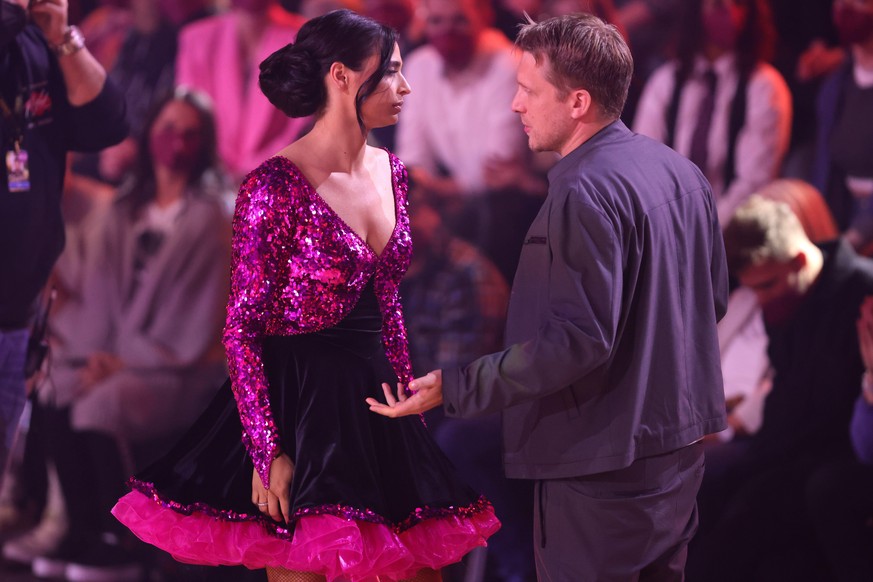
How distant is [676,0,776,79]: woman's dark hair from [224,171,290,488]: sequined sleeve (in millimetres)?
1998

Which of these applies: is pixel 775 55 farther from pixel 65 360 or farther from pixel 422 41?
pixel 65 360

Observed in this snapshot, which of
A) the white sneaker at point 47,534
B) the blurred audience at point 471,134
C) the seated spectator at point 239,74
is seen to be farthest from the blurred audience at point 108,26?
the white sneaker at point 47,534

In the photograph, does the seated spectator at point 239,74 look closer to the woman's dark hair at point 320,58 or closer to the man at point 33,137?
the man at point 33,137

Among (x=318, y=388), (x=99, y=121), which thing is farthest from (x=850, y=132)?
(x=99, y=121)

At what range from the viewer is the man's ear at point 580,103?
1867mm

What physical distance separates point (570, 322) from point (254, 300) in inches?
24.5

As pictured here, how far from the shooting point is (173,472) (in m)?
1.98

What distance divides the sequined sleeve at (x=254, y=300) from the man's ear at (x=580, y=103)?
606 mm

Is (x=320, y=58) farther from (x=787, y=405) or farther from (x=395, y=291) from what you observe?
(x=787, y=405)

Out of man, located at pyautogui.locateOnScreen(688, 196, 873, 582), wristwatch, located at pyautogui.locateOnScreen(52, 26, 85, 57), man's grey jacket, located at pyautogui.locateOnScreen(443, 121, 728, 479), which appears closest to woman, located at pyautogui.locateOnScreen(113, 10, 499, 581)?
man's grey jacket, located at pyautogui.locateOnScreen(443, 121, 728, 479)

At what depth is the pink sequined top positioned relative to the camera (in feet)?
6.08

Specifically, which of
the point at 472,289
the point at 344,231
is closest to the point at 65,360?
the point at 472,289

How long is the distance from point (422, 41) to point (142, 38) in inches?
44.1

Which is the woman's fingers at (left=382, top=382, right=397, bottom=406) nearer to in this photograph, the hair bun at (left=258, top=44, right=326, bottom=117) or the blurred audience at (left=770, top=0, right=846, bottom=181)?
the hair bun at (left=258, top=44, right=326, bottom=117)
